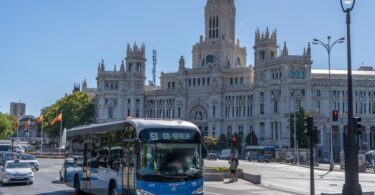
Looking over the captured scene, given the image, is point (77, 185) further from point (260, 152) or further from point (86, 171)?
point (260, 152)

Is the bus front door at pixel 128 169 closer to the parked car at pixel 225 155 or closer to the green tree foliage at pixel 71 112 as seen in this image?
the parked car at pixel 225 155

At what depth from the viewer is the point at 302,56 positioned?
106 m

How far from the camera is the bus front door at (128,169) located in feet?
55.5

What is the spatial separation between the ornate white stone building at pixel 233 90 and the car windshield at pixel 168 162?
283 ft

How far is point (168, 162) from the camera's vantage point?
1670 centimetres

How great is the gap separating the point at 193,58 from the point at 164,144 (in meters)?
116

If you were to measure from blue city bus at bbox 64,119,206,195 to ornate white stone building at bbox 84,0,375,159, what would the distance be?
85.3m

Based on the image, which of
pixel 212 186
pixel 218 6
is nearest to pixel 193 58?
pixel 218 6

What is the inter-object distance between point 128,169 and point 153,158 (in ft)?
4.07

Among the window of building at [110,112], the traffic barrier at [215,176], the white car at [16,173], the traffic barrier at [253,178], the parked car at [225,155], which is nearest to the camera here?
the white car at [16,173]

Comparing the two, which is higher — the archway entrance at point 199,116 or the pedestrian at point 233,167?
the archway entrance at point 199,116

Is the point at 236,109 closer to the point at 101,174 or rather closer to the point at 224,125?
the point at 224,125

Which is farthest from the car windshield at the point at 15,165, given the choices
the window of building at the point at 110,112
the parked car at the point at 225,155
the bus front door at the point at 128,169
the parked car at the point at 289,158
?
the window of building at the point at 110,112

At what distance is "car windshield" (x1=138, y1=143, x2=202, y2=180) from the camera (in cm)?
1645
